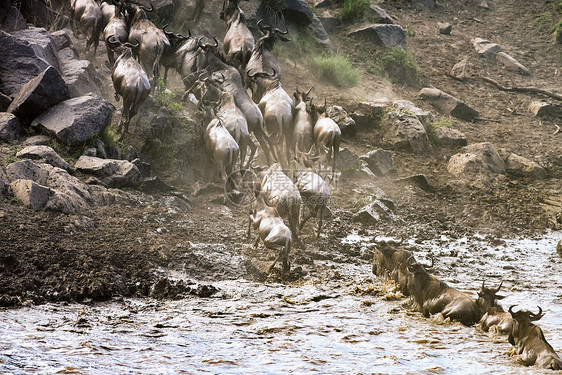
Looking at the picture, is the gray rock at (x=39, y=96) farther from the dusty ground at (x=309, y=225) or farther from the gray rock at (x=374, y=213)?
the gray rock at (x=374, y=213)

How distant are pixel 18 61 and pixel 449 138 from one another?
340 inches

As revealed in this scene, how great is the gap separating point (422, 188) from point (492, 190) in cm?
131

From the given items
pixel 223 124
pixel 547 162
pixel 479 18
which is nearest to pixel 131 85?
pixel 223 124

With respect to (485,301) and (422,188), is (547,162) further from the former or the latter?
(485,301)

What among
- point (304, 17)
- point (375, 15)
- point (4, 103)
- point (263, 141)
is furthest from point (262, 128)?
point (375, 15)

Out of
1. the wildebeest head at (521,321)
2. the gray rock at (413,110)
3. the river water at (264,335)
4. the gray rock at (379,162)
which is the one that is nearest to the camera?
the river water at (264,335)

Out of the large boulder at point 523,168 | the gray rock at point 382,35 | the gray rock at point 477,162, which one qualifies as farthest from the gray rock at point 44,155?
the gray rock at point 382,35

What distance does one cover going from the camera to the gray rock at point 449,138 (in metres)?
13.7

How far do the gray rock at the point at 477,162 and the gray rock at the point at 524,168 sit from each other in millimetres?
195

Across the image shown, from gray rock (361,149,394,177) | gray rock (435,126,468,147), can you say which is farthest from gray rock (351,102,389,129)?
gray rock (361,149,394,177)

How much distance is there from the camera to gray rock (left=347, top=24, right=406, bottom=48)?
1809 centimetres

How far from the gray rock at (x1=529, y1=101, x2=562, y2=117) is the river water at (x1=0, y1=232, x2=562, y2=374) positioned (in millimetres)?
9825

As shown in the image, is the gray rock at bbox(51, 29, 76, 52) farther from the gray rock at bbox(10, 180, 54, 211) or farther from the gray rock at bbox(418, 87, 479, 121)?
the gray rock at bbox(418, 87, 479, 121)

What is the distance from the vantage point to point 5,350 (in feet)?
15.7
